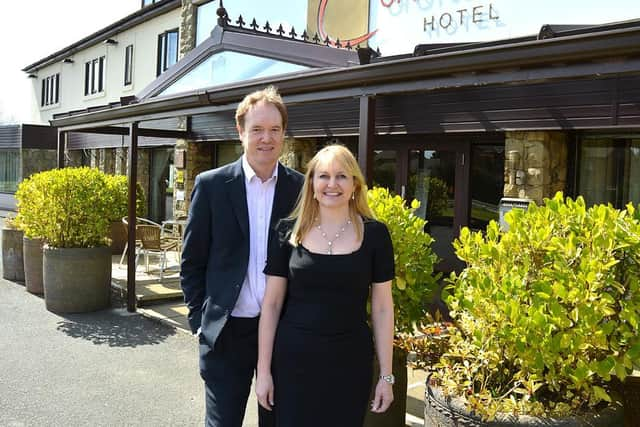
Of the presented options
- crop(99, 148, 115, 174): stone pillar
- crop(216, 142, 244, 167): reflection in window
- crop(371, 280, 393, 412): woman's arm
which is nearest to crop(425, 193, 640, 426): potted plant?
→ crop(371, 280, 393, 412): woman's arm

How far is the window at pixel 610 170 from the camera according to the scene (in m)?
5.93

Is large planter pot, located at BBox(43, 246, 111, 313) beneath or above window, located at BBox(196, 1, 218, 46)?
beneath

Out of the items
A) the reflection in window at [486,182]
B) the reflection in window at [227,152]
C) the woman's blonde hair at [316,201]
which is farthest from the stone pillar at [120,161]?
the woman's blonde hair at [316,201]

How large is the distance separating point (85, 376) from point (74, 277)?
7.86 ft

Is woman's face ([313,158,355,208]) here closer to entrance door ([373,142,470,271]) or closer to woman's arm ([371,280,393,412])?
woman's arm ([371,280,393,412])

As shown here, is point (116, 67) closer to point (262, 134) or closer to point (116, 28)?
point (116, 28)

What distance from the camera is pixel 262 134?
247 cm

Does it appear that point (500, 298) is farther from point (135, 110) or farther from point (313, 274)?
point (135, 110)

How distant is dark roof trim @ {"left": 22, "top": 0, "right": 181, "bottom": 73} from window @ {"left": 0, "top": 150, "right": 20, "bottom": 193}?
4164 millimetres

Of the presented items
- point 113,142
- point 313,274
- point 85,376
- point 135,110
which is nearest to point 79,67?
point 113,142

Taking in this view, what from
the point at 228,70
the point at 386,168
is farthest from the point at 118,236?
the point at 386,168

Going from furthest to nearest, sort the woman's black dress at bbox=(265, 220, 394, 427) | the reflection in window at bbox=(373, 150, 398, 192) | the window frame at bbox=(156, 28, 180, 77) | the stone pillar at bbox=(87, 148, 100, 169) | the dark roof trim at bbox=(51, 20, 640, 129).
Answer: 1. the stone pillar at bbox=(87, 148, 100, 169)
2. the window frame at bbox=(156, 28, 180, 77)
3. the reflection in window at bbox=(373, 150, 398, 192)
4. the dark roof trim at bbox=(51, 20, 640, 129)
5. the woman's black dress at bbox=(265, 220, 394, 427)

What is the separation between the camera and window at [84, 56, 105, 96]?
20.4 metres

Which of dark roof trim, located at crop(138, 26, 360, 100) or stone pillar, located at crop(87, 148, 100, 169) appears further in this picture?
stone pillar, located at crop(87, 148, 100, 169)
